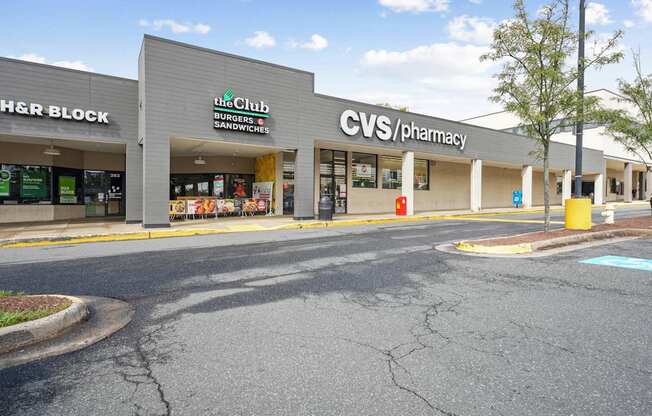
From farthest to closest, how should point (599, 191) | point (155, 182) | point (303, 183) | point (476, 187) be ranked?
1. point (599, 191)
2. point (476, 187)
3. point (303, 183)
4. point (155, 182)

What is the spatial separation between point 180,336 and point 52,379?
115 centimetres

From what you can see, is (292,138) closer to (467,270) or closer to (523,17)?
(523,17)

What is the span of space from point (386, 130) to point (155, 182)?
12055 mm

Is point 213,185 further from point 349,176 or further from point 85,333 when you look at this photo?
point 85,333

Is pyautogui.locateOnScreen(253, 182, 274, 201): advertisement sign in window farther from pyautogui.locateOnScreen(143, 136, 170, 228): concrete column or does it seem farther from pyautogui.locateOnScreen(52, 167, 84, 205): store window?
pyautogui.locateOnScreen(52, 167, 84, 205): store window

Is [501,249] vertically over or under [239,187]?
under

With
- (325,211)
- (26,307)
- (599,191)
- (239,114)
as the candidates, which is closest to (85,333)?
(26,307)

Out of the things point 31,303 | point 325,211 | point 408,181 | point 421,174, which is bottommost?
point 31,303

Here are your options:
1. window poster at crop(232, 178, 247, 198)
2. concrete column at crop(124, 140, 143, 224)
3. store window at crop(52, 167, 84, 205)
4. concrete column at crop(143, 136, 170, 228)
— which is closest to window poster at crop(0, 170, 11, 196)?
store window at crop(52, 167, 84, 205)

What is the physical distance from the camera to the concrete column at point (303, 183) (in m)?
17.7

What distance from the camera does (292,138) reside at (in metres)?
17.6

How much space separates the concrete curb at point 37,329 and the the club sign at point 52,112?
12.4m

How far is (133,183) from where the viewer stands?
15898 millimetres

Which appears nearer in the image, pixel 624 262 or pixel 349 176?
pixel 624 262
